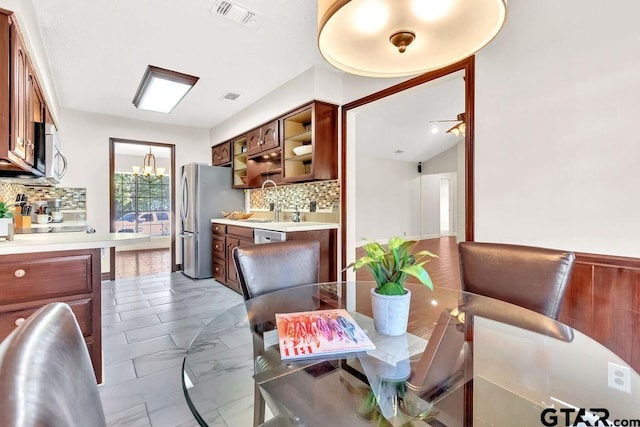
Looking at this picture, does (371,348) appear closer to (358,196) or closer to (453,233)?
(358,196)

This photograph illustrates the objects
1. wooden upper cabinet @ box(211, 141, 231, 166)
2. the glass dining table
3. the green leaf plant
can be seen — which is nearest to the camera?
the glass dining table

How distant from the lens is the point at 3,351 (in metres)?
0.42

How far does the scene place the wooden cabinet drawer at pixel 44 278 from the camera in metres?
1.63

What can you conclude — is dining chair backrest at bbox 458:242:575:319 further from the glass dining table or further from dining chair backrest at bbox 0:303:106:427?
dining chair backrest at bbox 0:303:106:427

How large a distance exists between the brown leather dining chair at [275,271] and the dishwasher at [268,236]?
1299mm

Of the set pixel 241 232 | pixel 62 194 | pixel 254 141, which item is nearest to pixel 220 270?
pixel 241 232

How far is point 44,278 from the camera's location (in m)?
1.72

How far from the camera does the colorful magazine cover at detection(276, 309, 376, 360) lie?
0.99 metres

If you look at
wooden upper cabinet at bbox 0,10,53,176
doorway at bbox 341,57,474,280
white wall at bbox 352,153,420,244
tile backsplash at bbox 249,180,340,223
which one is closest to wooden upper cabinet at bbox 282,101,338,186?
doorway at bbox 341,57,474,280

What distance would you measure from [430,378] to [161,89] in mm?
4059

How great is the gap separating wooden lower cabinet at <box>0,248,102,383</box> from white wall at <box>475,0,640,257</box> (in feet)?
8.54

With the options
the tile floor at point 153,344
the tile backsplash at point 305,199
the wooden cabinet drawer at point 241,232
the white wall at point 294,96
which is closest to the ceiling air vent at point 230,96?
the white wall at point 294,96

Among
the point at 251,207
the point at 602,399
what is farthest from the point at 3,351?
the point at 251,207

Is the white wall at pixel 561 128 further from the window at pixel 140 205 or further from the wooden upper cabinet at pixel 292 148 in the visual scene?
the window at pixel 140 205
